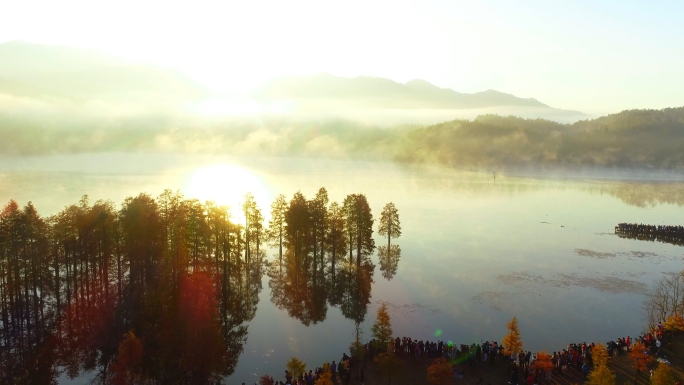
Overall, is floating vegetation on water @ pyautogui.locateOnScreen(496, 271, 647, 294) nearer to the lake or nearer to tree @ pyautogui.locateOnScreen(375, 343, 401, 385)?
the lake

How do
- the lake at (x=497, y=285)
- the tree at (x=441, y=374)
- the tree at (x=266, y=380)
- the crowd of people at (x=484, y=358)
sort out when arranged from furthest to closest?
the lake at (x=497, y=285) < the crowd of people at (x=484, y=358) < the tree at (x=266, y=380) < the tree at (x=441, y=374)

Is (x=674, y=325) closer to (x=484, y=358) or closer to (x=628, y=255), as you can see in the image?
(x=484, y=358)

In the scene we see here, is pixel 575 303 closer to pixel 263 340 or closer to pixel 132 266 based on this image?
pixel 263 340

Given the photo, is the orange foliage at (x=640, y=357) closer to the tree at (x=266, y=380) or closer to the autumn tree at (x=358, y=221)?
the tree at (x=266, y=380)

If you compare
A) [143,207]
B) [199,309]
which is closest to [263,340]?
[199,309]

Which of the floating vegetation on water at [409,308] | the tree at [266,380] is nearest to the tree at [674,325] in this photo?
the floating vegetation on water at [409,308]

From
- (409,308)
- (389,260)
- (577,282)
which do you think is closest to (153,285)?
A: (409,308)
